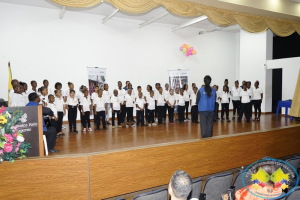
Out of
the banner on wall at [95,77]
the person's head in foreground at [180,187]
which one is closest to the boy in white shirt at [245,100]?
the banner on wall at [95,77]

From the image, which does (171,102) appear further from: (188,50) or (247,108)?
(188,50)

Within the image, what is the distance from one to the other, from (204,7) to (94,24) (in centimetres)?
549

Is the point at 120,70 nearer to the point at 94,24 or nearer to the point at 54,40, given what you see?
the point at 94,24

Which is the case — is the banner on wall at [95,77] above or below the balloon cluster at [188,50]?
below

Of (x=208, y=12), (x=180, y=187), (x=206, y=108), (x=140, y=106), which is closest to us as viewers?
(x=180, y=187)

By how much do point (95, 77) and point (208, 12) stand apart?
5523 mm

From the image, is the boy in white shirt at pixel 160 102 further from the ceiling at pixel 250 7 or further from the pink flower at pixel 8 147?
the pink flower at pixel 8 147

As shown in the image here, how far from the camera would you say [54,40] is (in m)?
8.58

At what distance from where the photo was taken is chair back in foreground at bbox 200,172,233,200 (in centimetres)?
260

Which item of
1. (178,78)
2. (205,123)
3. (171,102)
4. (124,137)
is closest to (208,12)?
(205,123)

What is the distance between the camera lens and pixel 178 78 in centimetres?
1129

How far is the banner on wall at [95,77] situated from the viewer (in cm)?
925

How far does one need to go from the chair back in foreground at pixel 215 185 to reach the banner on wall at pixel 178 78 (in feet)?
27.9

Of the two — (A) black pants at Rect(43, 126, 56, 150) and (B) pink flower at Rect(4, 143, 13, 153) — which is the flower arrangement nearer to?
(B) pink flower at Rect(4, 143, 13, 153)
